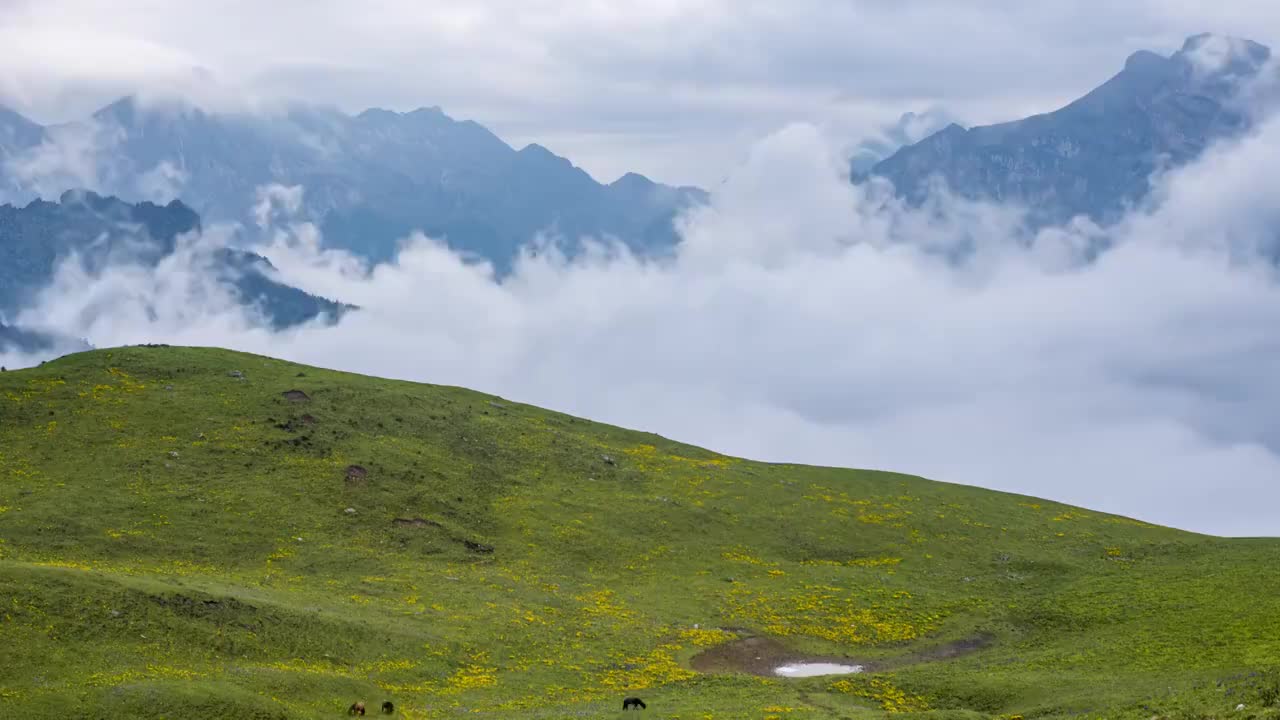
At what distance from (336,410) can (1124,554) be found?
75002 mm

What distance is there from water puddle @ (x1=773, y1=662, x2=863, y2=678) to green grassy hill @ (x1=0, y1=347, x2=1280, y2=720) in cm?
177

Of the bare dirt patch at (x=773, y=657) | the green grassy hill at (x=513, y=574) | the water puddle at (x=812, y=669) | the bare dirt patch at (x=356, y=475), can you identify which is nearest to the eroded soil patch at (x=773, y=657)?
the bare dirt patch at (x=773, y=657)

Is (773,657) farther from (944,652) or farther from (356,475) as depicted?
(356,475)

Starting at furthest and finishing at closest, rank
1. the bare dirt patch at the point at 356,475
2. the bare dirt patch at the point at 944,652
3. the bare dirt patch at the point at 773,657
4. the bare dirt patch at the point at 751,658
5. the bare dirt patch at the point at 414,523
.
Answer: the bare dirt patch at the point at 356,475 → the bare dirt patch at the point at 414,523 → the bare dirt patch at the point at 944,652 → the bare dirt patch at the point at 773,657 → the bare dirt patch at the point at 751,658

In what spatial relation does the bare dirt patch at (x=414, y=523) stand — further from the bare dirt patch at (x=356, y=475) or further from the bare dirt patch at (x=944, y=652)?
the bare dirt patch at (x=944, y=652)

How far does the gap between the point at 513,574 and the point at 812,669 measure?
25.8m

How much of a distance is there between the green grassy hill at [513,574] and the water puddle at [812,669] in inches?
69.6

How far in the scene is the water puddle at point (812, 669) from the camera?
210 feet

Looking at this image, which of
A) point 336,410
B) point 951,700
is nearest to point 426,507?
point 336,410

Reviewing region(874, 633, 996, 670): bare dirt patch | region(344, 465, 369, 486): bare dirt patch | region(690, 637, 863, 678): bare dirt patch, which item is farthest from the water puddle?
region(344, 465, 369, 486): bare dirt patch

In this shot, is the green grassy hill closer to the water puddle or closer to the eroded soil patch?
the eroded soil patch

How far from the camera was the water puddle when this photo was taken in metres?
64.0

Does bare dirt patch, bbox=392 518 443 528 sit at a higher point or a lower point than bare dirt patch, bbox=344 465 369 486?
lower

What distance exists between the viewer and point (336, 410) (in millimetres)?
104312
